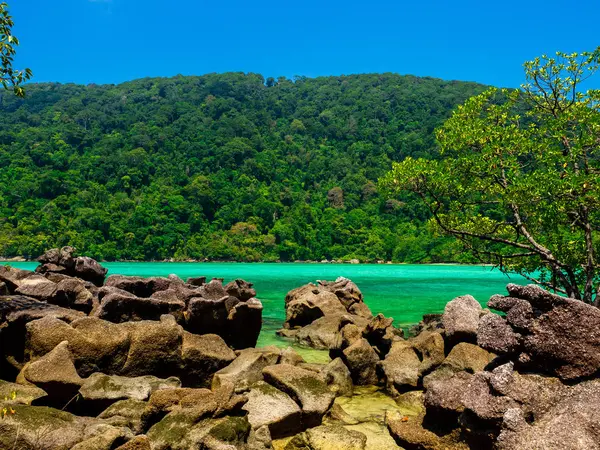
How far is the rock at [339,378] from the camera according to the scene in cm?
1118

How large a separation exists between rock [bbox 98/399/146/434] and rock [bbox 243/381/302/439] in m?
1.76

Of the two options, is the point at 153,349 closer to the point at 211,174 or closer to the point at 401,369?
the point at 401,369

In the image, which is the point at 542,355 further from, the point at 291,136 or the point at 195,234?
the point at 291,136

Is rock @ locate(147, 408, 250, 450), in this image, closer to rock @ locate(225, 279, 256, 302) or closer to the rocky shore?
the rocky shore

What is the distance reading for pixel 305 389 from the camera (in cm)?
915

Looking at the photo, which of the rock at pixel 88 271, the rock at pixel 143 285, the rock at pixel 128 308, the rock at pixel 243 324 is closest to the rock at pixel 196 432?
the rock at pixel 128 308

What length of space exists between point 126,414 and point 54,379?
166 cm

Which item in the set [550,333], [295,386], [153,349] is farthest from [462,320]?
[153,349]

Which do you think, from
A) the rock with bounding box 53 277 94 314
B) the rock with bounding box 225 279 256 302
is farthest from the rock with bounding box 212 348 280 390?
the rock with bounding box 225 279 256 302

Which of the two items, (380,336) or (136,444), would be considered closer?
(136,444)

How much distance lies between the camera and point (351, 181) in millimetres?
142625

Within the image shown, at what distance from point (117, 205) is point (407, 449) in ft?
390

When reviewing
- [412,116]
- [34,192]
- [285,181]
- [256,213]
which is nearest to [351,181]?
[285,181]

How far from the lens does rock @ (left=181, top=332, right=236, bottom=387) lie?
34.3ft
